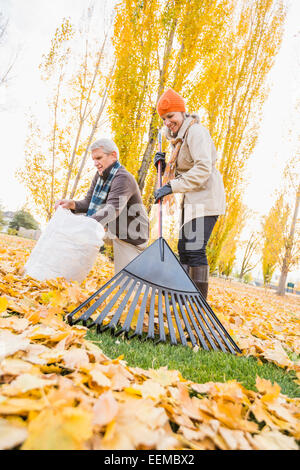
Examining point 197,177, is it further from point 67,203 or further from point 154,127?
point 154,127

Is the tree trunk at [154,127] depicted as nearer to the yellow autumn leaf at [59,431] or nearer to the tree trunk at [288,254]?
the yellow autumn leaf at [59,431]

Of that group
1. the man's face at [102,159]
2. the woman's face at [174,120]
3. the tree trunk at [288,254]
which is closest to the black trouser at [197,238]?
the woman's face at [174,120]

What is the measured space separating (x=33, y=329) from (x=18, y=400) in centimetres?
52

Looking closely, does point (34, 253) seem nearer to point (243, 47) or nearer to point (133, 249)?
point (133, 249)

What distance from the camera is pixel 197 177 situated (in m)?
2.11

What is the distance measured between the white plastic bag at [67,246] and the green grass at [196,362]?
788 mm

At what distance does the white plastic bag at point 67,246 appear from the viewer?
2.11m

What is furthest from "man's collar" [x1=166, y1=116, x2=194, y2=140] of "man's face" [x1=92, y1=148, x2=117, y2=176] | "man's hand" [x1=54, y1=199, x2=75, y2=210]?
"man's hand" [x1=54, y1=199, x2=75, y2=210]

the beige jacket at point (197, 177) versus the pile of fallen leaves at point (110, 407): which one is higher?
the beige jacket at point (197, 177)

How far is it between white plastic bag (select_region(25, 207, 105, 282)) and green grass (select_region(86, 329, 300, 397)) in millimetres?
788

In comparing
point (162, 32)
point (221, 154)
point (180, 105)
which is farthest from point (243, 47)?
point (180, 105)

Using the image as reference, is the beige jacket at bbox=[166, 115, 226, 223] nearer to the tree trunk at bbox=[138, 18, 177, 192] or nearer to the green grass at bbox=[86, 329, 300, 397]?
the green grass at bbox=[86, 329, 300, 397]

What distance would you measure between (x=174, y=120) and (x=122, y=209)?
3.12 ft

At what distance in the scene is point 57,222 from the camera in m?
2.18
